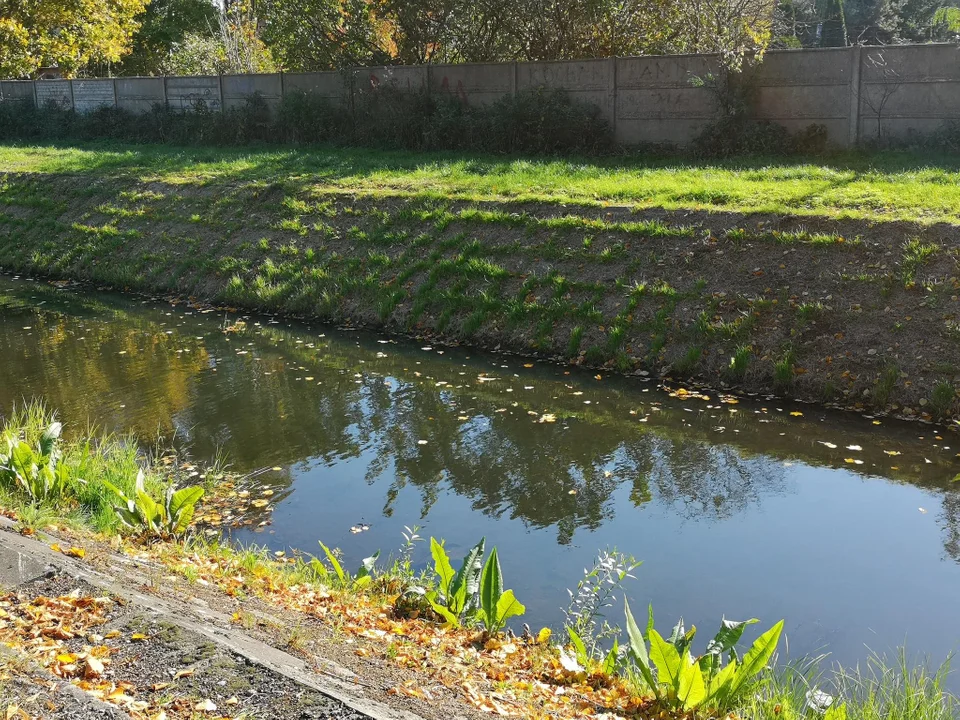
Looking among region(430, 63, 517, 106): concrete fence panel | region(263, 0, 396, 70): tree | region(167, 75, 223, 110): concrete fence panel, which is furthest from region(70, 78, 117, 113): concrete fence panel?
region(430, 63, 517, 106): concrete fence panel

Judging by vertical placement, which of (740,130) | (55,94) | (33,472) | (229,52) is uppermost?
(229,52)

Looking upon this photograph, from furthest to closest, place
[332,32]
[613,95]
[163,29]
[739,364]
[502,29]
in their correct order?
[163,29] → [332,32] → [502,29] → [613,95] → [739,364]

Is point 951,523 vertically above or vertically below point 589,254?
below

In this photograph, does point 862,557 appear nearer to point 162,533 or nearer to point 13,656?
point 162,533

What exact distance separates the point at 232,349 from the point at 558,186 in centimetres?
608

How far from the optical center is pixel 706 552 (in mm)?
6855

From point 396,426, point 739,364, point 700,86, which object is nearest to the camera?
point 396,426

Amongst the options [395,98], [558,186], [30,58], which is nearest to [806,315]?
[558,186]

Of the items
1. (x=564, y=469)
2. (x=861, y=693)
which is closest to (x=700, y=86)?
(x=564, y=469)

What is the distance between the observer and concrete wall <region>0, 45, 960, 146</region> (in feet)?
53.9

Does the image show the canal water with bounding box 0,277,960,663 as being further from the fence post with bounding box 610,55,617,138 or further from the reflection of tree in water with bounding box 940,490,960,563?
the fence post with bounding box 610,55,617,138

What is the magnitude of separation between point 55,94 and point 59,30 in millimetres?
4218

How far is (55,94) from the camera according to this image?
3159cm

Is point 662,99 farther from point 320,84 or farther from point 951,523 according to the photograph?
point 951,523
